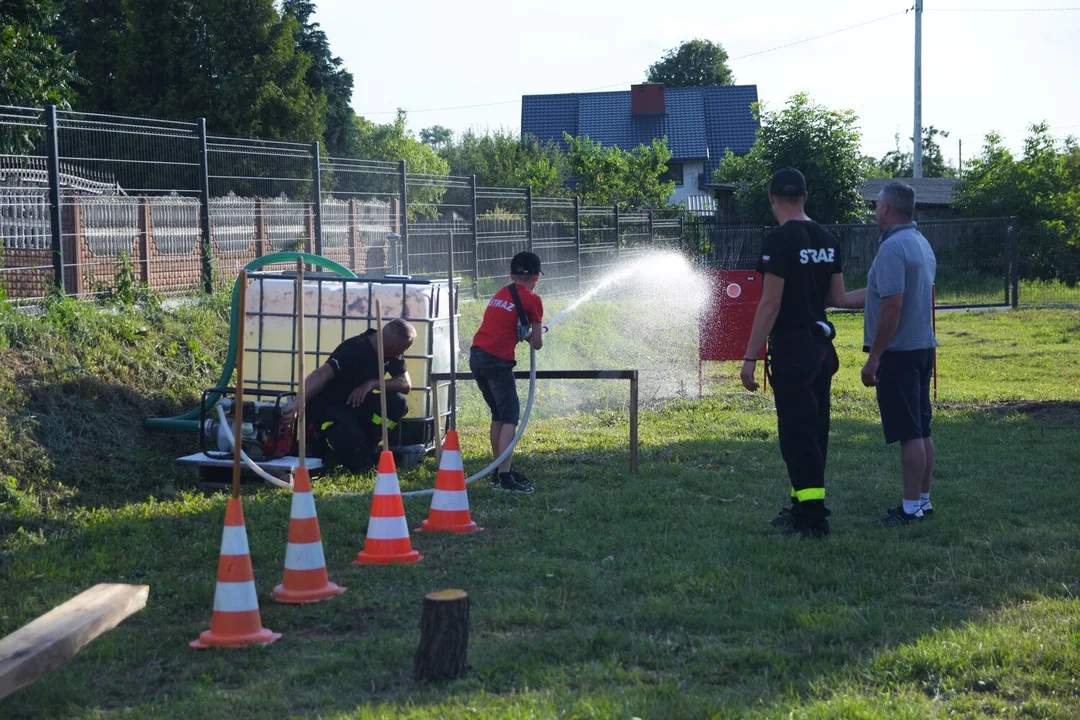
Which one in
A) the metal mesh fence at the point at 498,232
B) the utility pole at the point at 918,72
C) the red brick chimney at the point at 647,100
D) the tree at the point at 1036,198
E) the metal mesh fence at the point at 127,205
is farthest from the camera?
the red brick chimney at the point at 647,100

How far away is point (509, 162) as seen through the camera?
137 feet

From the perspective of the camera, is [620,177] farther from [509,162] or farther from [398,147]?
[398,147]

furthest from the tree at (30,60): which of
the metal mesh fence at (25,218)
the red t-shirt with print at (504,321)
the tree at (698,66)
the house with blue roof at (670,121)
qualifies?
the tree at (698,66)

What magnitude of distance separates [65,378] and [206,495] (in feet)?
5.28

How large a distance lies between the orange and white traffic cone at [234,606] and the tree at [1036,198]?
2978cm

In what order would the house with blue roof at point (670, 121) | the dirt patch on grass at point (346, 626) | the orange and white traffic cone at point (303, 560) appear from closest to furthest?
the dirt patch on grass at point (346, 626), the orange and white traffic cone at point (303, 560), the house with blue roof at point (670, 121)

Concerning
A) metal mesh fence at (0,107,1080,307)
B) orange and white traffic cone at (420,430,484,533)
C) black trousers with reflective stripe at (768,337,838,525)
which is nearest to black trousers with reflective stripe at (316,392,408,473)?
metal mesh fence at (0,107,1080,307)

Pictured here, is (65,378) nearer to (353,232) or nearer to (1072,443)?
(353,232)

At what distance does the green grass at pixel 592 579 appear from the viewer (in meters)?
3.93

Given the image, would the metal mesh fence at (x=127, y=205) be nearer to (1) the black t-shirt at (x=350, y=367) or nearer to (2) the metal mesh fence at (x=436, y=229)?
→ (1) the black t-shirt at (x=350, y=367)

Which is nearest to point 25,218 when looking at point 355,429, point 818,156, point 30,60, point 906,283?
point 355,429

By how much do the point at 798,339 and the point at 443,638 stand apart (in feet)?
9.57

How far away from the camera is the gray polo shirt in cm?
634

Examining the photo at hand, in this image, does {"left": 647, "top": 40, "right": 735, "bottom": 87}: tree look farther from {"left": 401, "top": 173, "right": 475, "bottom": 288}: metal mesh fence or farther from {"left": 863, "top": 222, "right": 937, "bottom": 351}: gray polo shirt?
{"left": 863, "top": 222, "right": 937, "bottom": 351}: gray polo shirt
